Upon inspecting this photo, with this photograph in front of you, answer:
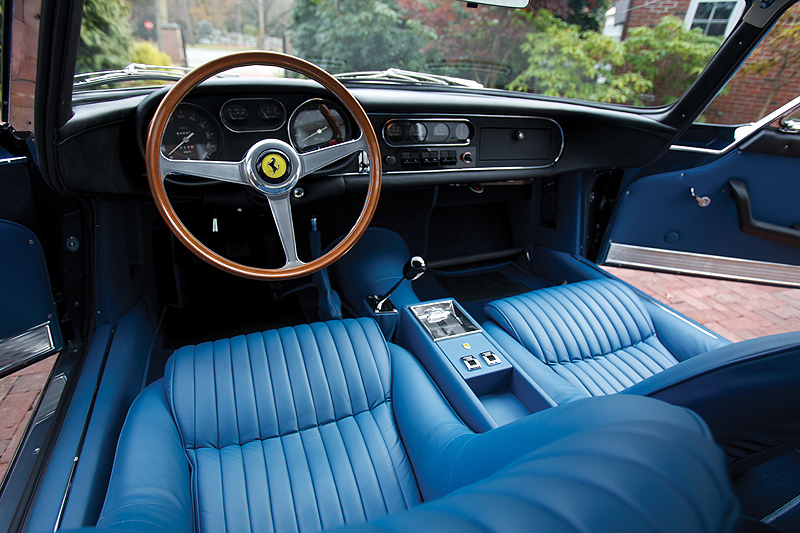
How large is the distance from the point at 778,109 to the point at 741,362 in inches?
73.7

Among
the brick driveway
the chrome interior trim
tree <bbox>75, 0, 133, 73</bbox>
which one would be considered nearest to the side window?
the brick driveway

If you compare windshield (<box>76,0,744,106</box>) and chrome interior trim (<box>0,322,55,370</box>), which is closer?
chrome interior trim (<box>0,322,55,370</box>)

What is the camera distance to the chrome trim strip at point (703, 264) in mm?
2119

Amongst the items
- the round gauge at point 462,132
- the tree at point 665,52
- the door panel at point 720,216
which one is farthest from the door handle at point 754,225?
the round gauge at point 462,132

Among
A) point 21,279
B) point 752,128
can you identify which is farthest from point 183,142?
point 752,128

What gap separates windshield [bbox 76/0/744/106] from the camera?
256cm

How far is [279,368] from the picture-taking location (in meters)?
1.27

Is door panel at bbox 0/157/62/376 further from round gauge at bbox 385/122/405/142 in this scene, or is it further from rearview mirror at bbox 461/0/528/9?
rearview mirror at bbox 461/0/528/9

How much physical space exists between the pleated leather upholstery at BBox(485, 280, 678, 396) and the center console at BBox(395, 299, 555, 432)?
0.53 ft

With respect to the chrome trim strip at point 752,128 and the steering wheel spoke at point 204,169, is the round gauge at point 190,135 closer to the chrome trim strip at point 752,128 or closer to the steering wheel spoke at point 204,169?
the steering wheel spoke at point 204,169

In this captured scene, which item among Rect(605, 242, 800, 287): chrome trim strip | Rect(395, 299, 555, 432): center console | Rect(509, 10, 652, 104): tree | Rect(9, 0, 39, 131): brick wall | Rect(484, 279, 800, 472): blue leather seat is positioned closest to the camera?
Rect(484, 279, 800, 472): blue leather seat

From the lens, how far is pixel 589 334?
159 centimetres

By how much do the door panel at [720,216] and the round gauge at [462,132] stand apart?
Answer: 0.98m

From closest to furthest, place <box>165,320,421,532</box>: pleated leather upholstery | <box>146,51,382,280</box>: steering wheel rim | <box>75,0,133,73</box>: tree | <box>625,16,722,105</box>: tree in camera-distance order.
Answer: <box>165,320,421,532</box>: pleated leather upholstery < <box>146,51,382,280</box>: steering wheel rim < <box>625,16,722,105</box>: tree < <box>75,0,133,73</box>: tree
